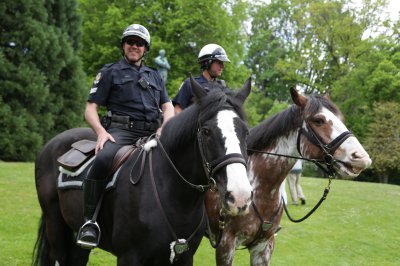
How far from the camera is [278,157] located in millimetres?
4996

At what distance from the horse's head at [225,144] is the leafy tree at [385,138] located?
32456 millimetres

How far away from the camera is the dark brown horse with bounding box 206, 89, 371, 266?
4531mm

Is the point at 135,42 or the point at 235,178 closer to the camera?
the point at 235,178

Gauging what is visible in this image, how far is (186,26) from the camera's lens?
27.3 meters

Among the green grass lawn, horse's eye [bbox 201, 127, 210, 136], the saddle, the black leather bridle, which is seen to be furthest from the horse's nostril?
the green grass lawn

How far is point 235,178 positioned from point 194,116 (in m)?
0.80

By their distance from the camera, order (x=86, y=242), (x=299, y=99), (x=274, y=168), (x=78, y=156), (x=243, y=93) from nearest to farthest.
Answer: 1. (x=243, y=93)
2. (x=86, y=242)
3. (x=78, y=156)
4. (x=299, y=99)
5. (x=274, y=168)

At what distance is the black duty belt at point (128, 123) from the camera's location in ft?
14.5

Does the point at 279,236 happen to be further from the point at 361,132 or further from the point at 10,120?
the point at 361,132

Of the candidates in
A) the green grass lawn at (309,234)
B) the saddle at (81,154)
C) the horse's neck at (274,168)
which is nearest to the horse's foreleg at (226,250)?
the horse's neck at (274,168)

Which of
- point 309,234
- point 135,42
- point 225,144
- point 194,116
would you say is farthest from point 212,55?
point 309,234

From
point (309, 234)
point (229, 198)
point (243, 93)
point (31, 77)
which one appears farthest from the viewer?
point (31, 77)

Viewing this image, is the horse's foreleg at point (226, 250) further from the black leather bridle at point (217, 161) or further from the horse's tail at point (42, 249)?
the horse's tail at point (42, 249)

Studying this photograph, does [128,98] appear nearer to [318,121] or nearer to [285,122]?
[285,122]
